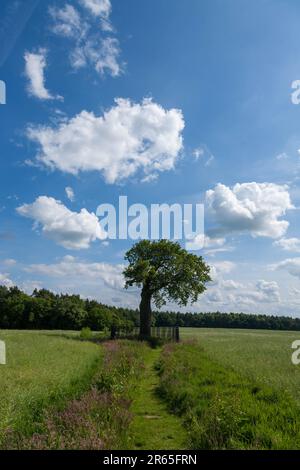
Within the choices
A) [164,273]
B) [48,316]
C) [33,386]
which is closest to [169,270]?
[164,273]

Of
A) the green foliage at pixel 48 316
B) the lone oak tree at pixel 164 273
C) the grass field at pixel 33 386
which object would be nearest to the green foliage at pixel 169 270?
the lone oak tree at pixel 164 273

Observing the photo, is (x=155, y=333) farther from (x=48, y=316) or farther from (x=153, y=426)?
(x=48, y=316)

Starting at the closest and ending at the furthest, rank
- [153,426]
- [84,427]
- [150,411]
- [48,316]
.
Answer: [84,427], [153,426], [150,411], [48,316]

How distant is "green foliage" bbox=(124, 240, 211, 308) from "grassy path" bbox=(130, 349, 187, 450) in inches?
1224

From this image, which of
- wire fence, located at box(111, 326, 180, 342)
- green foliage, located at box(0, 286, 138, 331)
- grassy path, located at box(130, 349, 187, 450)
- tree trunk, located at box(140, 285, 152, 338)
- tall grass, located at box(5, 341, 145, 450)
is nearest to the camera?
tall grass, located at box(5, 341, 145, 450)

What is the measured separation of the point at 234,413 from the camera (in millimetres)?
9156

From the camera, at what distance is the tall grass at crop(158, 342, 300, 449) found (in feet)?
26.2

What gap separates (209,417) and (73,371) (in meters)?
9.31

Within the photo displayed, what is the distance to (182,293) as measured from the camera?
47.0 meters

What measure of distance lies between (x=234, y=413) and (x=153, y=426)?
2.55 m

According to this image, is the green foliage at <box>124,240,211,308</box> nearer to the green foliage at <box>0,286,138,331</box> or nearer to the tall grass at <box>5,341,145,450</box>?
the tall grass at <box>5,341,145,450</box>

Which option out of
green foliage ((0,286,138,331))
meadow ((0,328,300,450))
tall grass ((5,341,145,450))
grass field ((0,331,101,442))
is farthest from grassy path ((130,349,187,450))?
green foliage ((0,286,138,331))

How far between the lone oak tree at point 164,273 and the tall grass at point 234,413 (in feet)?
103
